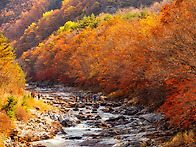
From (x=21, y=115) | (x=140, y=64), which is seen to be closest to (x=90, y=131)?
(x=21, y=115)

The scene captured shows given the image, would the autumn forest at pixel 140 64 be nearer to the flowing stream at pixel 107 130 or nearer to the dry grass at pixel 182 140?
the dry grass at pixel 182 140

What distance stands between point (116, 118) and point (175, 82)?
755cm

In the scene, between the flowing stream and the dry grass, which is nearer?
the dry grass

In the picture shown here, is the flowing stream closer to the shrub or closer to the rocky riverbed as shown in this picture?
the rocky riverbed

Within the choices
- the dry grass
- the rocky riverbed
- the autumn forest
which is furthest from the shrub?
the dry grass

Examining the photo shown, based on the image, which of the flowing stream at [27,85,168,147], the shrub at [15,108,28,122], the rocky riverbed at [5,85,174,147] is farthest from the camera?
the shrub at [15,108,28,122]

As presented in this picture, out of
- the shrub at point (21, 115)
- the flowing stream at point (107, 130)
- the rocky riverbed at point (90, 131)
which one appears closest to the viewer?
the rocky riverbed at point (90, 131)

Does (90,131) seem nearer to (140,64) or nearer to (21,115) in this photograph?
(21,115)

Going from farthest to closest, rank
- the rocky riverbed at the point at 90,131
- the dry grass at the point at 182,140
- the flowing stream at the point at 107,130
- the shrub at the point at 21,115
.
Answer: the shrub at the point at 21,115 < the flowing stream at the point at 107,130 < the rocky riverbed at the point at 90,131 < the dry grass at the point at 182,140

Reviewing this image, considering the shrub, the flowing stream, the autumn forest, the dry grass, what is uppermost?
the autumn forest

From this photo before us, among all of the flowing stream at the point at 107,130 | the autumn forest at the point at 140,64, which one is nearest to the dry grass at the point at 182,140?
the flowing stream at the point at 107,130

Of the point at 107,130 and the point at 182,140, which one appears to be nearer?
the point at 182,140

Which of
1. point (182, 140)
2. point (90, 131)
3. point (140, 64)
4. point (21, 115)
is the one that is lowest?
point (90, 131)

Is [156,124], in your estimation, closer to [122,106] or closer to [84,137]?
[84,137]
